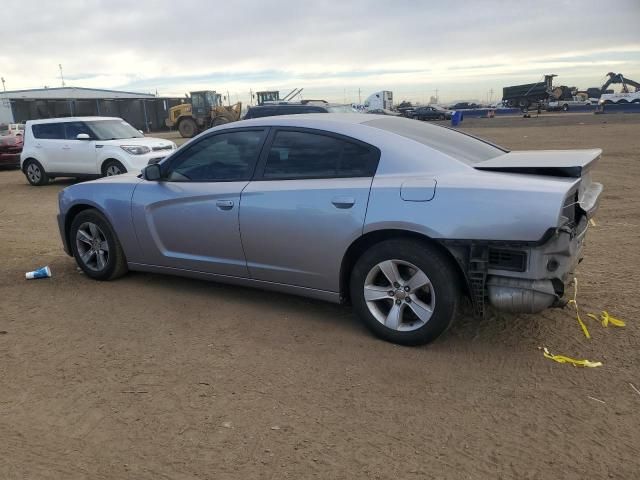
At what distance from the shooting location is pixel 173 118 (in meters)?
38.0

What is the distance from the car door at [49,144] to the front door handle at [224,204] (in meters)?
10.4

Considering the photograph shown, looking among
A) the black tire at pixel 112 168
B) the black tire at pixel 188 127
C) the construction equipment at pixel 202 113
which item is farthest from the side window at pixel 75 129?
the black tire at pixel 188 127

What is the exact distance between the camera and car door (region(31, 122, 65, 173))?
13250mm

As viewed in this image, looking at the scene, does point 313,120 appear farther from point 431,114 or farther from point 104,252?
point 431,114

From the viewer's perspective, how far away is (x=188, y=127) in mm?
36438

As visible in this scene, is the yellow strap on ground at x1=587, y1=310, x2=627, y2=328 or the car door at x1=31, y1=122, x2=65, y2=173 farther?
the car door at x1=31, y1=122, x2=65, y2=173

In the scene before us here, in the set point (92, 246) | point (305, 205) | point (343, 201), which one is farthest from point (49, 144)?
point (343, 201)

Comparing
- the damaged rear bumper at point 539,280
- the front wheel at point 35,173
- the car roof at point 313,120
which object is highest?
the car roof at point 313,120

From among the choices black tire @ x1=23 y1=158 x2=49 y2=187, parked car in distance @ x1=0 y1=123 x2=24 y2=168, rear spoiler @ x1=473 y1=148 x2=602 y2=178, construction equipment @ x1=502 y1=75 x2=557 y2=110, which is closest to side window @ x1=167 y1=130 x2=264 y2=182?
rear spoiler @ x1=473 y1=148 x2=602 y2=178

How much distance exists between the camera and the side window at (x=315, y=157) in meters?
3.90

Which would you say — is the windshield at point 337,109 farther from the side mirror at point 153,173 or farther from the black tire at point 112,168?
the side mirror at point 153,173

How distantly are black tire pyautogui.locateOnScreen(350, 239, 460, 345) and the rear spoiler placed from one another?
2.34 feet

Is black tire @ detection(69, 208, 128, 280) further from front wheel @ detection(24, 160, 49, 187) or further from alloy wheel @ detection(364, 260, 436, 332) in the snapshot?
front wheel @ detection(24, 160, 49, 187)

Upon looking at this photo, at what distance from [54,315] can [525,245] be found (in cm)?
378
